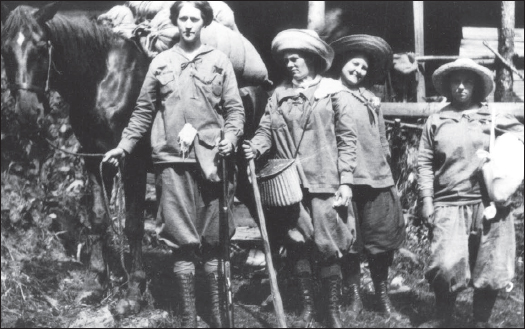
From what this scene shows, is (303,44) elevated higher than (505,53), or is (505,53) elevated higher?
(303,44)

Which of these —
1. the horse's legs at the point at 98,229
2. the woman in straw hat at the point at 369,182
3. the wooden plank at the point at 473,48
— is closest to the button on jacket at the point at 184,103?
the woman in straw hat at the point at 369,182

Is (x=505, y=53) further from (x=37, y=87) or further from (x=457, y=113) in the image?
(x=37, y=87)

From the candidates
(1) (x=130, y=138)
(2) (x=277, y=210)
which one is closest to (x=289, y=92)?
(2) (x=277, y=210)

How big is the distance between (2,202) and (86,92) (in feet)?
6.99

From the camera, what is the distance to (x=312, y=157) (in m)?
4.66

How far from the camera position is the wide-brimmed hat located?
491 centimetres

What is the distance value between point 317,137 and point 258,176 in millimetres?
476

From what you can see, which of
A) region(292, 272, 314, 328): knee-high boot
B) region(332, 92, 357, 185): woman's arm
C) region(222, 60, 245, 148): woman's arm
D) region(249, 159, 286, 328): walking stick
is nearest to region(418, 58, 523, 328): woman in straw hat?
region(332, 92, 357, 185): woman's arm

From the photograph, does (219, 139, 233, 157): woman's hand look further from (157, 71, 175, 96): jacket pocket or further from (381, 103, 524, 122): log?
(381, 103, 524, 122): log

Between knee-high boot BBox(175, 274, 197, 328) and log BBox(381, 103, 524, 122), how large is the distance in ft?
11.3

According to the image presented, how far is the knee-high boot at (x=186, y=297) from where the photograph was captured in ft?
14.6

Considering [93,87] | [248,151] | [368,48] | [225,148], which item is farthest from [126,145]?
[368,48]

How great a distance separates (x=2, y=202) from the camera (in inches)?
269

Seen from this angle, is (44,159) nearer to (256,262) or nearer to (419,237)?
(256,262)
